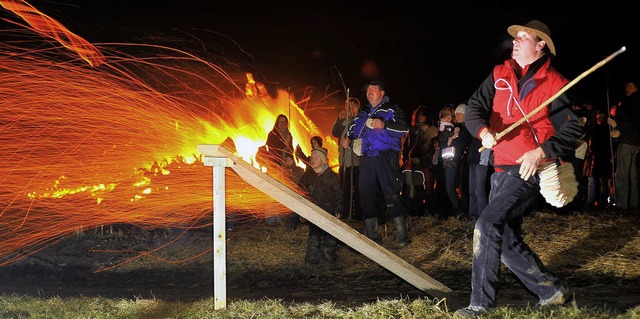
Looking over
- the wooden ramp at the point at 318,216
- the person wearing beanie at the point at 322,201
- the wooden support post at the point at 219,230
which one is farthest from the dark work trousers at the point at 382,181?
the wooden support post at the point at 219,230

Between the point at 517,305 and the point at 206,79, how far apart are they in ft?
56.7

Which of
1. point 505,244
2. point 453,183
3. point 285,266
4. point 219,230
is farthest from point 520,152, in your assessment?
point 453,183

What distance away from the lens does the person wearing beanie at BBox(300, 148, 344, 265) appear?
31.6 feet

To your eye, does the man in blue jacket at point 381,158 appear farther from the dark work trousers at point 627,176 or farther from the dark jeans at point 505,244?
the dark work trousers at point 627,176

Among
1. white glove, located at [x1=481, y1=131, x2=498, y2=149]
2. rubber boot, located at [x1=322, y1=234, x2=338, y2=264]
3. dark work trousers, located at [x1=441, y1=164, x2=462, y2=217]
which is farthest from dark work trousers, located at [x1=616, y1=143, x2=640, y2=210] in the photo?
white glove, located at [x1=481, y1=131, x2=498, y2=149]

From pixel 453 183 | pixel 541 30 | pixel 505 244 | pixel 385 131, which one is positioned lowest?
pixel 505 244

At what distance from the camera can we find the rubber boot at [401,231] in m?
10.1

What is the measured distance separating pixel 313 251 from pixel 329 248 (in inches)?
9.2

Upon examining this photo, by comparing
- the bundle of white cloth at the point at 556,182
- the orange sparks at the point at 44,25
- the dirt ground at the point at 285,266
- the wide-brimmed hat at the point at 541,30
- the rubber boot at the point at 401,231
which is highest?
the orange sparks at the point at 44,25

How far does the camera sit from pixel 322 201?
10422 mm

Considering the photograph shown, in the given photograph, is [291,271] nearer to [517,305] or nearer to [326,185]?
[326,185]

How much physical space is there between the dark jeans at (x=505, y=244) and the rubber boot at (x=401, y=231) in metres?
4.42

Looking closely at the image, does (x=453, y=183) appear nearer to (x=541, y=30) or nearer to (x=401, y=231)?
(x=401, y=231)

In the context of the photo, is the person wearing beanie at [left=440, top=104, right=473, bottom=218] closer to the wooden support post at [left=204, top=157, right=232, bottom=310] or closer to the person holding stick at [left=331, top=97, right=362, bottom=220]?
the person holding stick at [left=331, top=97, right=362, bottom=220]
